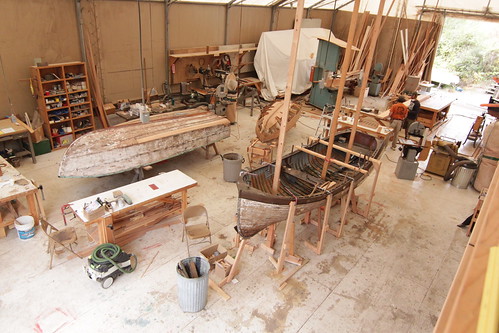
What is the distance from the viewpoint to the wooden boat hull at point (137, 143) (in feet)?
20.5

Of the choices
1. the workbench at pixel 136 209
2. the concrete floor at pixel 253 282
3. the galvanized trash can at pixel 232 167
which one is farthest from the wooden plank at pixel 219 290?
the galvanized trash can at pixel 232 167

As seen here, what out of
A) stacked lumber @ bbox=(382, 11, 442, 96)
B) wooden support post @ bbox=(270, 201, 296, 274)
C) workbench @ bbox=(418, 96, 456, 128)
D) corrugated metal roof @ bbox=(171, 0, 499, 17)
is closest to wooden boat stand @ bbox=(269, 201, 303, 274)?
wooden support post @ bbox=(270, 201, 296, 274)

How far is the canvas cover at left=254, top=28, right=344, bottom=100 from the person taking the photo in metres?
13.4

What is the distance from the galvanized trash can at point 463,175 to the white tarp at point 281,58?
7.14 meters

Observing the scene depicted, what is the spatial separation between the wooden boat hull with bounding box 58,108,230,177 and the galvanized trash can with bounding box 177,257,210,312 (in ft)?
9.60

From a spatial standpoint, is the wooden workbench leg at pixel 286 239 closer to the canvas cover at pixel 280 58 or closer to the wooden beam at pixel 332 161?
the wooden beam at pixel 332 161

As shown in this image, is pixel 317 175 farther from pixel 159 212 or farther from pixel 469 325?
pixel 469 325

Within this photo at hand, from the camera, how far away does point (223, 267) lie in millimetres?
5008

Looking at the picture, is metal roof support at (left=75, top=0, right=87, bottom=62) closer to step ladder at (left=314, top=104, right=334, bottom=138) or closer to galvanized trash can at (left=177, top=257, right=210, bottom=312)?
step ladder at (left=314, top=104, right=334, bottom=138)

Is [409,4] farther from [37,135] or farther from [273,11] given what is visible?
[37,135]

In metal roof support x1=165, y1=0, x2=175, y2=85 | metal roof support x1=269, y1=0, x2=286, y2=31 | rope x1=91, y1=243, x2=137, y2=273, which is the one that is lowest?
rope x1=91, y1=243, x2=137, y2=273

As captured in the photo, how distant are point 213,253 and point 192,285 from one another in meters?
1.21

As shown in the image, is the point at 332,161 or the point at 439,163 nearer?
the point at 332,161

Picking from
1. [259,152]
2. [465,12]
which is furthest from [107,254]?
[465,12]
